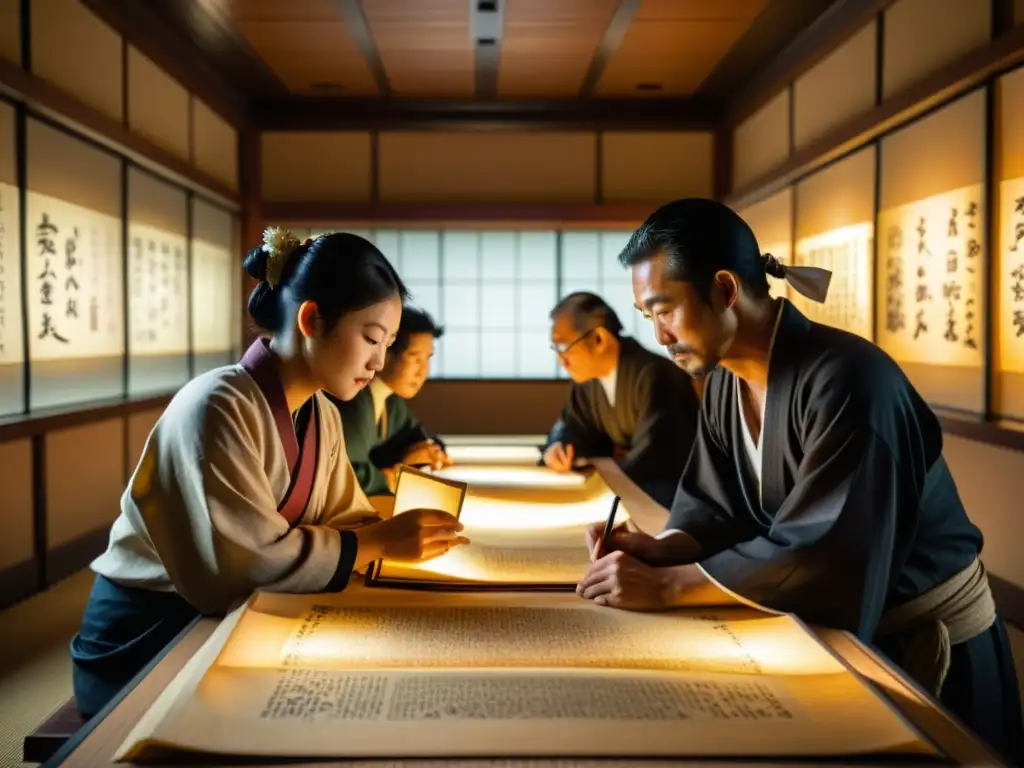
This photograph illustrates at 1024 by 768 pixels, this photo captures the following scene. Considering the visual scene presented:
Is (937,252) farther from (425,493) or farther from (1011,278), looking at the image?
(425,493)

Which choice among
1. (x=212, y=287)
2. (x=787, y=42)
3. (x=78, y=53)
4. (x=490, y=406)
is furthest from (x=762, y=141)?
(x=78, y=53)

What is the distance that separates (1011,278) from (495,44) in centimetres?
400

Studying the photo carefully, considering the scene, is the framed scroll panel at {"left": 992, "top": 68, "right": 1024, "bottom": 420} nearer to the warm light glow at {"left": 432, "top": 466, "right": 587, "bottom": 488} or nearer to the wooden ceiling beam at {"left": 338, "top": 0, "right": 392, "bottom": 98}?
the warm light glow at {"left": 432, "top": 466, "right": 587, "bottom": 488}

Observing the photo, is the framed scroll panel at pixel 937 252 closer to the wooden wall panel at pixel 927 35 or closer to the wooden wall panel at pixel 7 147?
the wooden wall panel at pixel 927 35

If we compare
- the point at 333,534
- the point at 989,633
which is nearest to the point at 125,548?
the point at 333,534

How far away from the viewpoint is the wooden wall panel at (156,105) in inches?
217

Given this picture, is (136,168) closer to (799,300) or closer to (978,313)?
(799,300)

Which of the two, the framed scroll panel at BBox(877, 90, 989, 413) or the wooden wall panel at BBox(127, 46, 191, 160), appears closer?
the framed scroll panel at BBox(877, 90, 989, 413)

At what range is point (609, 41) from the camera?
6359mm

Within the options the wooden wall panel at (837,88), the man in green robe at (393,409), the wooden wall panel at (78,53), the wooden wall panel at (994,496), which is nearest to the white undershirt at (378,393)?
the man in green robe at (393,409)

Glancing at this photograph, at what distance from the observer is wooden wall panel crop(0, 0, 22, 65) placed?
3.94 m

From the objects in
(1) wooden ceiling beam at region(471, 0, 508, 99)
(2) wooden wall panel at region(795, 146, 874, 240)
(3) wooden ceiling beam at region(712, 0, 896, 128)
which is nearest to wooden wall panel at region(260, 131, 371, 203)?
(1) wooden ceiling beam at region(471, 0, 508, 99)

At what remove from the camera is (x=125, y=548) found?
1770 mm

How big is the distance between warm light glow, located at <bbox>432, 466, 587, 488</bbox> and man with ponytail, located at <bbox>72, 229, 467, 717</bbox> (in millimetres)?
1350
